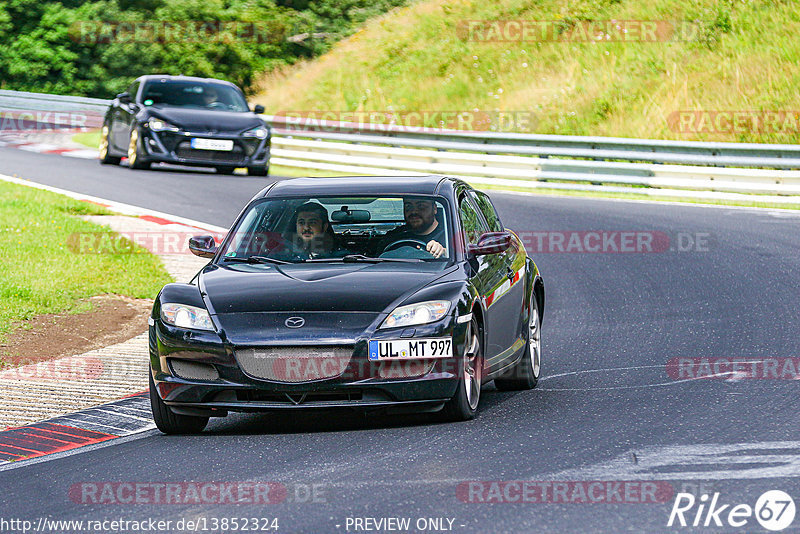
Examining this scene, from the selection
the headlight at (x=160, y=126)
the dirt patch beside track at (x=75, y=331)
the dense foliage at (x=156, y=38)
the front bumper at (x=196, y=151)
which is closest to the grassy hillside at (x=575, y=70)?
the dense foliage at (x=156, y=38)

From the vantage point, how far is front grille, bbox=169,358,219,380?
7.25 m

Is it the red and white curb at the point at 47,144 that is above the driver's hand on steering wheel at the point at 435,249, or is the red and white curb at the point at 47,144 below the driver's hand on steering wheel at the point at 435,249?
below

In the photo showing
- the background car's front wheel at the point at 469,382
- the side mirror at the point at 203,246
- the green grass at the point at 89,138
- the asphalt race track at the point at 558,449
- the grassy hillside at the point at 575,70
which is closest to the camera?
the asphalt race track at the point at 558,449

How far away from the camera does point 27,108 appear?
38.6m

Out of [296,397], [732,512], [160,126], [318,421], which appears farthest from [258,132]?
[732,512]

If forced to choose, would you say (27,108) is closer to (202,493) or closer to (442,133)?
(442,133)

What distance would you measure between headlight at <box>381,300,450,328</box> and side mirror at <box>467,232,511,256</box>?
0.87m

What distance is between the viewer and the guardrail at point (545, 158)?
72.1ft

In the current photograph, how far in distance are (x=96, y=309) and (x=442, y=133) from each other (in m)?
14.8

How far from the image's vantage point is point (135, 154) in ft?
78.3

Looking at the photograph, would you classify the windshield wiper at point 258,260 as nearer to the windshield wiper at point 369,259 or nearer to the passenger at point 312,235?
the passenger at point 312,235

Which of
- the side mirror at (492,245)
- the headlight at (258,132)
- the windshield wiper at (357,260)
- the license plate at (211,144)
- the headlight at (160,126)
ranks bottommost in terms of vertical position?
the license plate at (211,144)

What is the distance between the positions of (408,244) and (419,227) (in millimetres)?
142

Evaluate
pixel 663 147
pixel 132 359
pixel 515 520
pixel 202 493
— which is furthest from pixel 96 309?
pixel 663 147
